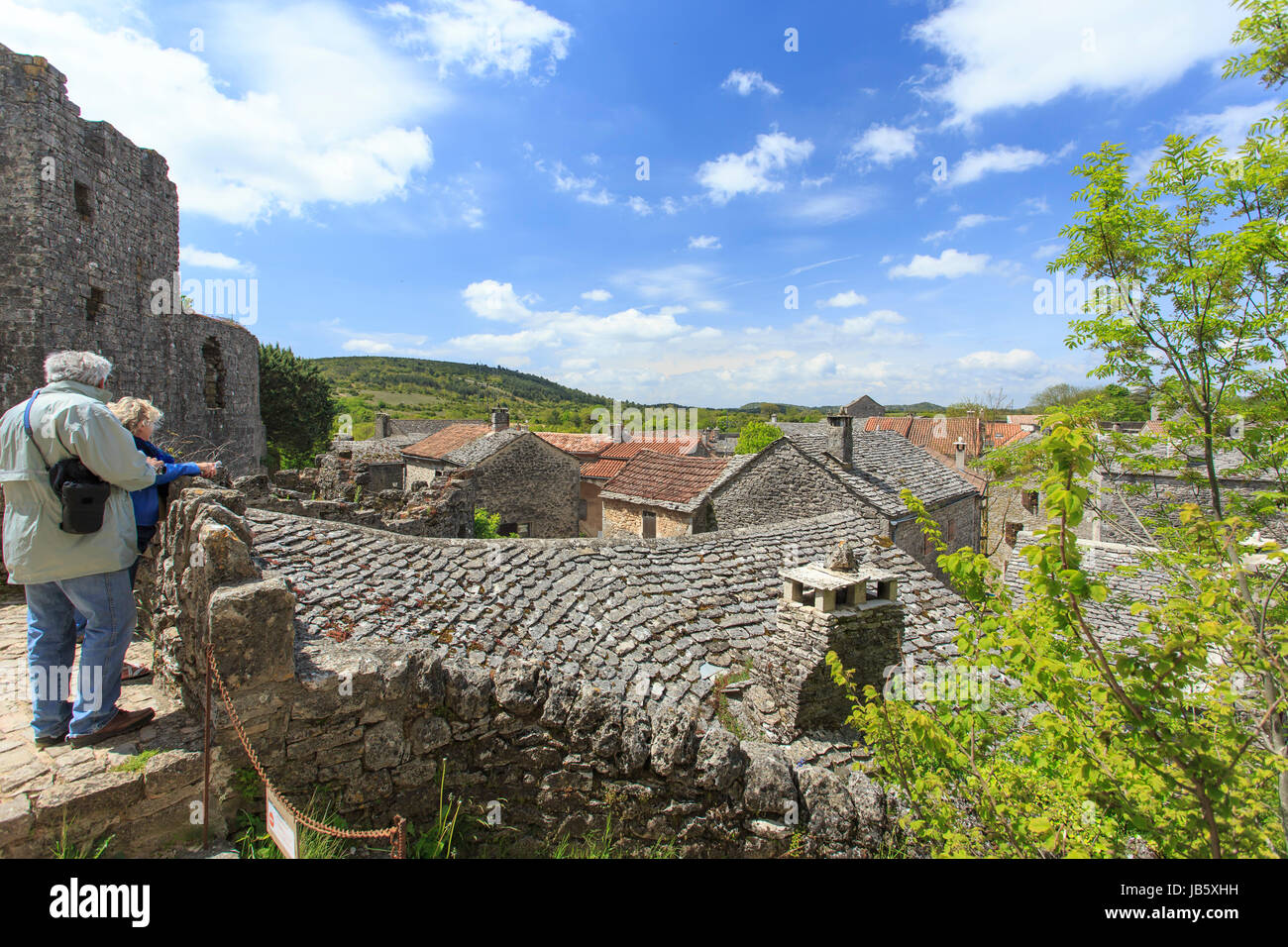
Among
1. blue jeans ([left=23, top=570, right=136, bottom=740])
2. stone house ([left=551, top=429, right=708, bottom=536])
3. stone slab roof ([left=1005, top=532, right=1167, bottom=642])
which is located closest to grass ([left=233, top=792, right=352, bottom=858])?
blue jeans ([left=23, top=570, right=136, bottom=740])

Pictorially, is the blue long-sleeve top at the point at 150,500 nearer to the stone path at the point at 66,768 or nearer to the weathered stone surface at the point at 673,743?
the stone path at the point at 66,768

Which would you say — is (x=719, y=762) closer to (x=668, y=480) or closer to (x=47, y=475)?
(x=47, y=475)

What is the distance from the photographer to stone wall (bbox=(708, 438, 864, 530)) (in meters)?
15.5

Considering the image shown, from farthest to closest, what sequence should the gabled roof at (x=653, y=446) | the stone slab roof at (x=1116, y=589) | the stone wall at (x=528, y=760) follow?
the gabled roof at (x=653, y=446) → the stone slab roof at (x=1116, y=589) → the stone wall at (x=528, y=760)

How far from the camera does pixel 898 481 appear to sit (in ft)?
57.4

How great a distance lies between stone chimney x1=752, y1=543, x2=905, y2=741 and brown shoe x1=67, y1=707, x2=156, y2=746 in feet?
16.8

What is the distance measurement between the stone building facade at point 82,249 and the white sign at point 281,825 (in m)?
7.09

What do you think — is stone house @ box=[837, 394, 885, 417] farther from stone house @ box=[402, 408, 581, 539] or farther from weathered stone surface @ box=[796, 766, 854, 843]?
weathered stone surface @ box=[796, 766, 854, 843]

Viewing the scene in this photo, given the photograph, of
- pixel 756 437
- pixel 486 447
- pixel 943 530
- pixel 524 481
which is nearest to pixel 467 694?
pixel 943 530

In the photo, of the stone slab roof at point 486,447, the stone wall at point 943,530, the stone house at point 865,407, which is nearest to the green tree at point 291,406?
the stone slab roof at point 486,447

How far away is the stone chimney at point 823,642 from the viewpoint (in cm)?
593

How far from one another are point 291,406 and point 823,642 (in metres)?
37.3

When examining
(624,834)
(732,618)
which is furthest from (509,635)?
(624,834)

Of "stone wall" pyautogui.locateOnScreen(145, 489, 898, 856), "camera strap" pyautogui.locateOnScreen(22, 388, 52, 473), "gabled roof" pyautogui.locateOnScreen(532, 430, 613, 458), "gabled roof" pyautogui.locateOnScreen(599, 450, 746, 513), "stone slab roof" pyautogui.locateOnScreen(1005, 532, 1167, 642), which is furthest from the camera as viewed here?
"gabled roof" pyautogui.locateOnScreen(532, 430, 613, 458)
